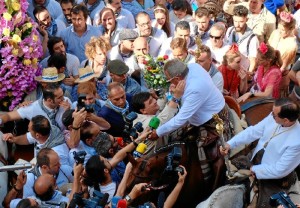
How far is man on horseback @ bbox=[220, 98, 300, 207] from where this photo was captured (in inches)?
194

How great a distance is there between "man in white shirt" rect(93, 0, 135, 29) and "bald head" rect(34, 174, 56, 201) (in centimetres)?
426

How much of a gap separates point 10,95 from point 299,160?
330 cm

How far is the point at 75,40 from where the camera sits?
8.37m

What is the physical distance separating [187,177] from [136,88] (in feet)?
6.99

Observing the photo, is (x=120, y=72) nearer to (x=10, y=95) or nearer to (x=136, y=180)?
(x=10, y=95)

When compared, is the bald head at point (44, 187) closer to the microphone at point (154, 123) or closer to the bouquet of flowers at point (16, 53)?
the microphone at point (154, 123)

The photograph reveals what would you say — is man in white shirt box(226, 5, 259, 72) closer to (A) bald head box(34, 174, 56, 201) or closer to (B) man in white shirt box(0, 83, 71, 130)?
(B) man in white shirt box(0, 83, 71, 130)

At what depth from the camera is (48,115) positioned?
6.39m

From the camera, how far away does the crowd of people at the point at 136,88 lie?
16.6ft

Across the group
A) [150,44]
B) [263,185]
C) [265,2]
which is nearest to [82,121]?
[263,185]

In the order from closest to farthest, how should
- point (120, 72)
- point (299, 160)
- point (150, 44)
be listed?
point (299, 160), point (120, 72), point (150, 44)

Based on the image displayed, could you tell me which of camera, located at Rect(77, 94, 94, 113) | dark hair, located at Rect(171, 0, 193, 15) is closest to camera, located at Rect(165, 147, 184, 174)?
camera, located at Rect(77, 94, 94, 113)

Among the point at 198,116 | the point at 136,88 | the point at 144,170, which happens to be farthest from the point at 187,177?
the point at 136,88

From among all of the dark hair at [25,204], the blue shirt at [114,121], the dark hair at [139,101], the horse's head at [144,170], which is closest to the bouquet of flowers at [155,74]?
the dark hair at [139,101]
